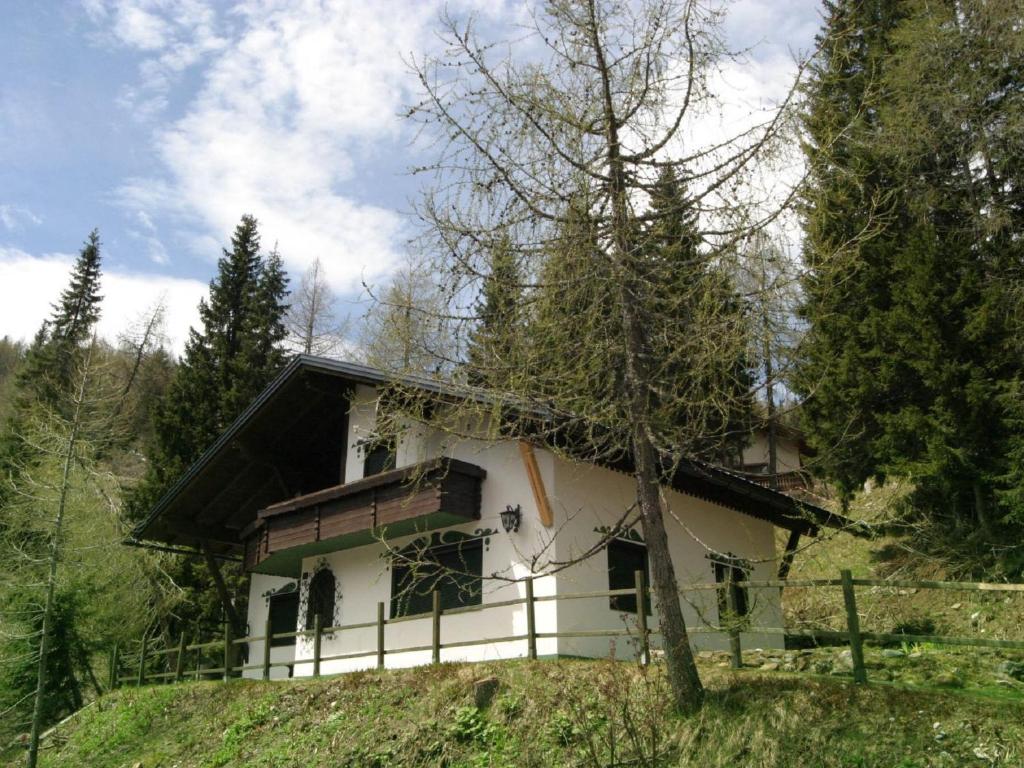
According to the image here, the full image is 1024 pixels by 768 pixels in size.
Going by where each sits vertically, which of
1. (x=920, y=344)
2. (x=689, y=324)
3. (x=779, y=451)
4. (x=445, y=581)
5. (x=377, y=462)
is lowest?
(x=445, y=581)

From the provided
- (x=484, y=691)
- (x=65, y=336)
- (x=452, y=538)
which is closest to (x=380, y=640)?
(x=452, y=538)

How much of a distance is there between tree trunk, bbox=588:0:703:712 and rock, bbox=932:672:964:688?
8.77ft

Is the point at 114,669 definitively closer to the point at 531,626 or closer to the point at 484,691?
the point at 531,626

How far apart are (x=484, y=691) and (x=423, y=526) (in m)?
4.49

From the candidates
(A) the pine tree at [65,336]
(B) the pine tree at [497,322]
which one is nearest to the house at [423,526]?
(B) the pine tree at [497,322]

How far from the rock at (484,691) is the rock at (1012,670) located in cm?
588

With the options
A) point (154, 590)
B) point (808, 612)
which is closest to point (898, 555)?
point (808, 612)

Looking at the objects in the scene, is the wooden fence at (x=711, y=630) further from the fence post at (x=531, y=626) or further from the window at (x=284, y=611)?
the window at (x=284, y=611)

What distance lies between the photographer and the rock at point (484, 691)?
1077 cm

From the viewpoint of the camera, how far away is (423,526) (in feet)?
49.2

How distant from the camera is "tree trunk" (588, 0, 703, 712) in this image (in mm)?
8875

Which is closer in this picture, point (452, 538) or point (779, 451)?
point (452, 538)

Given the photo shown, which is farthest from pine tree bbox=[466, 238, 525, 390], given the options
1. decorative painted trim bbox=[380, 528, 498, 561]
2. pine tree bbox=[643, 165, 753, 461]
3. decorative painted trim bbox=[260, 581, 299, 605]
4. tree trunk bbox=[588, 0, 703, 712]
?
decorative painted trim bbox=[260, 581, 299, 605]

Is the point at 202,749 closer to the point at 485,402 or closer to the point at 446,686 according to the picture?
the point at 446,686
